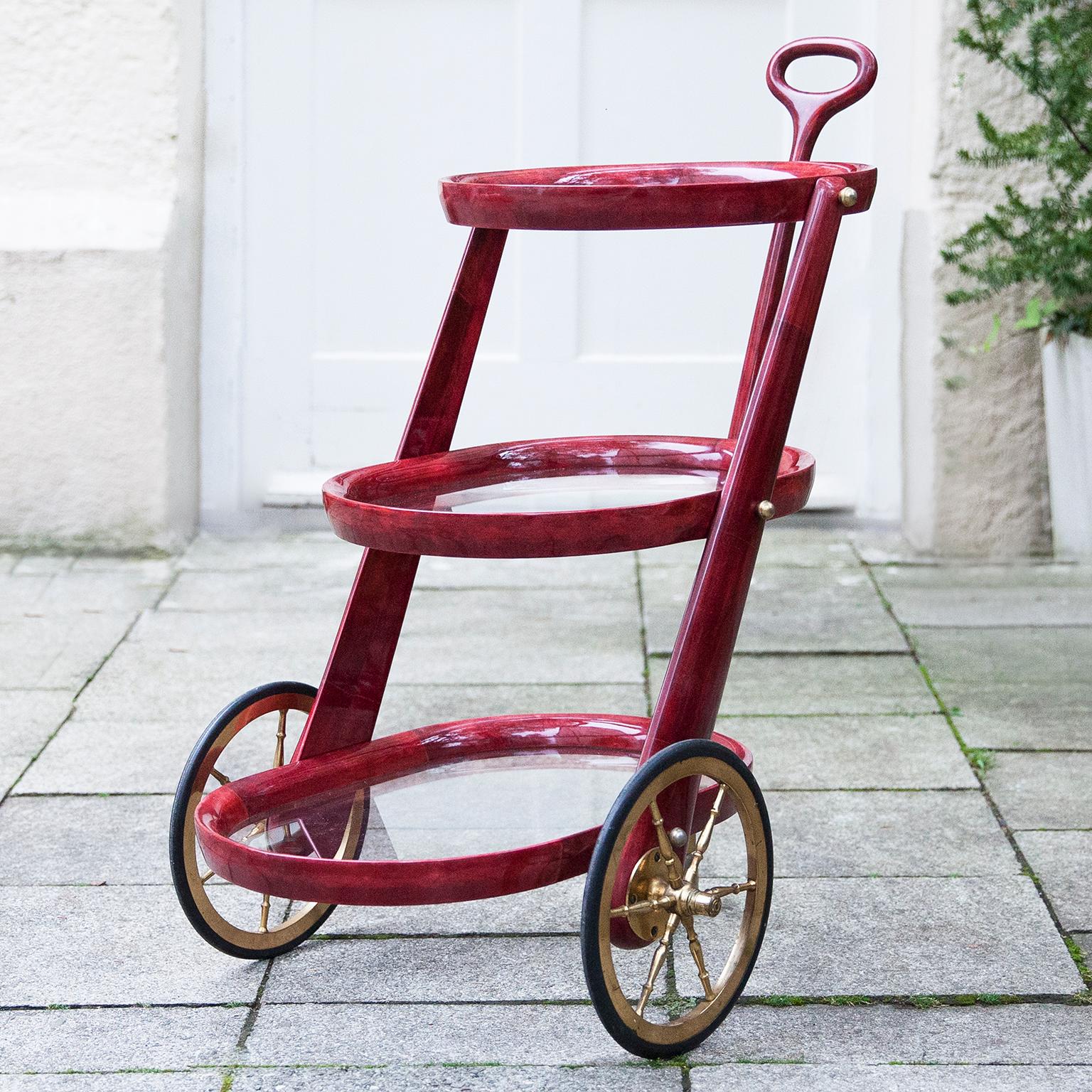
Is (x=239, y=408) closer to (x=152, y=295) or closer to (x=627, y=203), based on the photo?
(x=152, y=295)

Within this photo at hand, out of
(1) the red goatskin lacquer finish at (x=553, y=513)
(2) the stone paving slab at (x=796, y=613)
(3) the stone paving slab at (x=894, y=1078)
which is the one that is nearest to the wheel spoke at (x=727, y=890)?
(1) the red goatskin lacquer finish at (x=553, y=513)

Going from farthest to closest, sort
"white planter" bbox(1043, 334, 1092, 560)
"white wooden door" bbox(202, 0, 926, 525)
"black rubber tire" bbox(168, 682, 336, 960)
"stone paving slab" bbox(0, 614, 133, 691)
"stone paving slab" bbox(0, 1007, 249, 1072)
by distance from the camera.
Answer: "white wooden door" bbox(202, 0, 926, 525) < "white planter" bbox(1043, 334, 1092, 560) < "stone paving slab" bbox(0, 614, 133, 691) < "black rubber tire" bbox(168, 682, 336, 960) < "stone paving slab" bbox(0, 1007, 249, 1072)

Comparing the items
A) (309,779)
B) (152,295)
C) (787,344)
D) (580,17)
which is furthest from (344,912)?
(580,17)

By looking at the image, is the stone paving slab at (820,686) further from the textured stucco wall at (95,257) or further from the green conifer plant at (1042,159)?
the textured stucco wall at (95,257)

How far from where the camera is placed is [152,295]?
420 centimetres

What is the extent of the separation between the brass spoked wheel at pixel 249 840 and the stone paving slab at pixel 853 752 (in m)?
0.91

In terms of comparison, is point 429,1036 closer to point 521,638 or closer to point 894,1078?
point 894,1078

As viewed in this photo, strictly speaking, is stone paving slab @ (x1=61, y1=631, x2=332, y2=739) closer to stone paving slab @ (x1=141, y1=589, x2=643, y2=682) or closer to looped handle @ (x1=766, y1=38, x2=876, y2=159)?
stone paving slab @ (x1=141, y1=589, x2=643, y2=682)

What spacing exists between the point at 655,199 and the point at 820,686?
173 centimetres

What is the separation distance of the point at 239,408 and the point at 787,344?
293 cm

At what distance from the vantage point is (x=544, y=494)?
2145mm

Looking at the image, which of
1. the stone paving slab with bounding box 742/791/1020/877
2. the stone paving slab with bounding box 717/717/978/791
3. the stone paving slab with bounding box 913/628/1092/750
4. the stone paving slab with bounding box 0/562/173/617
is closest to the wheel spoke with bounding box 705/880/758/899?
the stone paving slab with bounding box 742/791/1020/877

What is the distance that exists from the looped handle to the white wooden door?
227 centimetres

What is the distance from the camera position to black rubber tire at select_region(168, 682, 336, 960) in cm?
197
